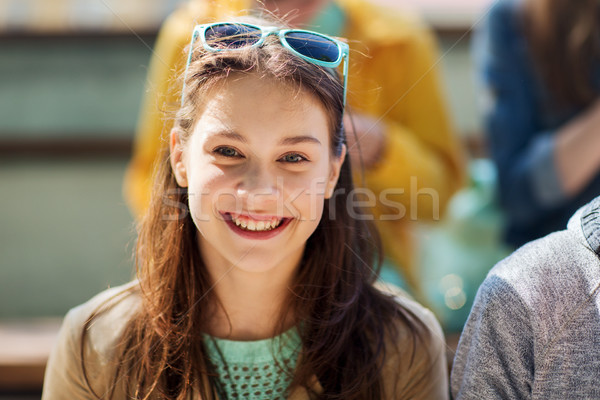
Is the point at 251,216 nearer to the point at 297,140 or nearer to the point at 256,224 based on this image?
the point at 256,224

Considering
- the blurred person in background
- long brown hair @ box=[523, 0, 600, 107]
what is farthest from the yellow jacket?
long brown hair @ box=[523, 0, 600, 107]

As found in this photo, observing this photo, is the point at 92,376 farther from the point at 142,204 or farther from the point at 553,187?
the point at 553,187

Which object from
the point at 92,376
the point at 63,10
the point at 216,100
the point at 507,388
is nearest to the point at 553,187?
the point at 507,388

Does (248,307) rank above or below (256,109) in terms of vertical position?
below

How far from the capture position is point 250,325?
1.53 meters

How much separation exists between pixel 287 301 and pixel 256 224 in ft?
0.74

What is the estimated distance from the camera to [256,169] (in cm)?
137

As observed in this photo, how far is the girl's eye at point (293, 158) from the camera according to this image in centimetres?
140

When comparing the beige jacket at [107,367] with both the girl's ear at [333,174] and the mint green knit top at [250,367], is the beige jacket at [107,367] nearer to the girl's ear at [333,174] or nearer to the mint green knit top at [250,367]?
the mint green knit top at [250,367]

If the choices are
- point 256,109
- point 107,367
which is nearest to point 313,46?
point 256,109

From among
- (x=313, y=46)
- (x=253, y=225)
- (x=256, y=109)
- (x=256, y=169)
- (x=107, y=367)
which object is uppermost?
(x=313, y=46)

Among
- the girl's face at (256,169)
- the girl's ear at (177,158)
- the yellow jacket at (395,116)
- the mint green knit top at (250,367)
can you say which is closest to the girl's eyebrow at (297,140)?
the girl's face at (256,169)

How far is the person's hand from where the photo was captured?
1.97 m

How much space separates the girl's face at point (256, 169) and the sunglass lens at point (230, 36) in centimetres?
8
